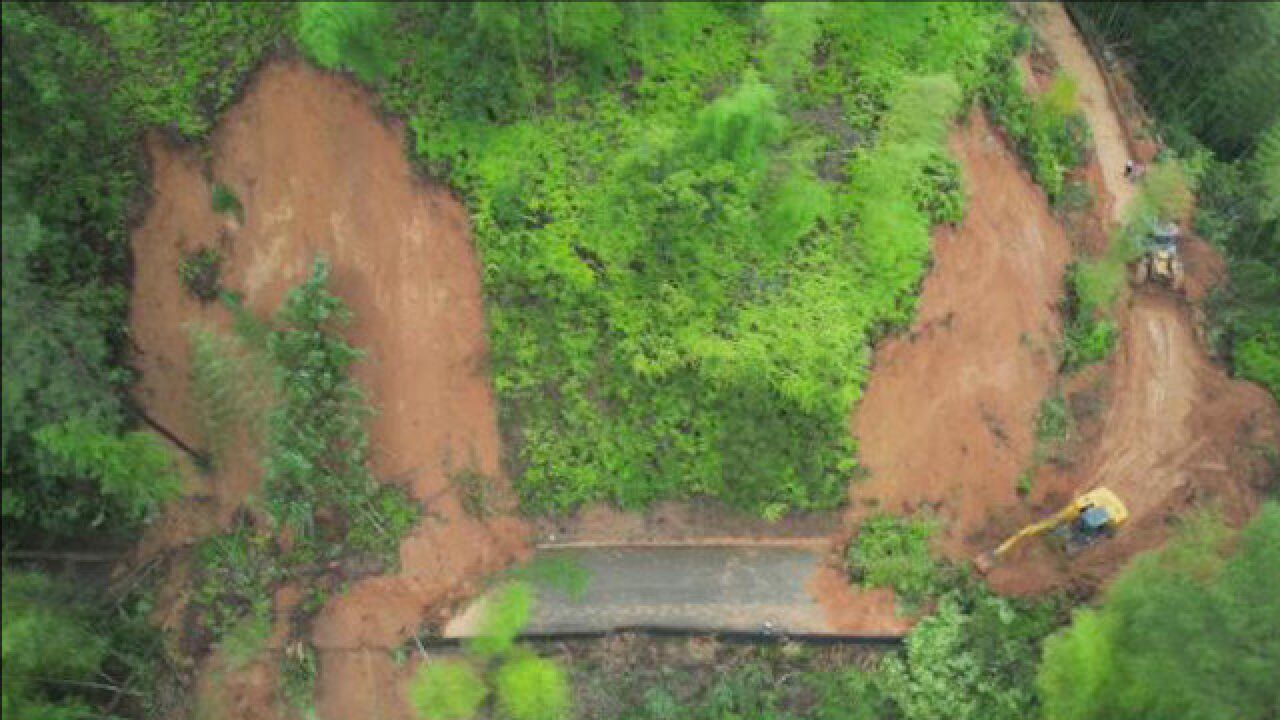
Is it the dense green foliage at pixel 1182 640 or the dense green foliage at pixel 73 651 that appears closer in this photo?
the dense green foliage at pixel 1182 640

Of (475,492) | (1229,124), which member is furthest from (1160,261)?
(475,492)

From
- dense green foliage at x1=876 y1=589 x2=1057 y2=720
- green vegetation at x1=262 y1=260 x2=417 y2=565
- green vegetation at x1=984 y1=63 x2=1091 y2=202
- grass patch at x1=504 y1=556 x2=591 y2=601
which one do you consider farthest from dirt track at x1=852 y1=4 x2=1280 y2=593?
green vegetation at x1=262 y1=260 x2=417 y2=565

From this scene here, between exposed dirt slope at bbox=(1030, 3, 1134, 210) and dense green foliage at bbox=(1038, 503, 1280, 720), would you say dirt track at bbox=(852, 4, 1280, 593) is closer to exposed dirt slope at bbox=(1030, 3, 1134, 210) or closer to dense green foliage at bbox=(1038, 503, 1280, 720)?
dense green foliage at bbox=(1038, 503, 1280, 720)

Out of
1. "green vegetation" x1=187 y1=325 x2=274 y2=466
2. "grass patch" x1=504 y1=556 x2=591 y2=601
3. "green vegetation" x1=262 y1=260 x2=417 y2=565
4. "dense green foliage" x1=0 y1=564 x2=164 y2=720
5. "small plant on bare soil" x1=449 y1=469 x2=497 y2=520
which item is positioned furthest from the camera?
"small plant on bare soil" x1=449 y1=469 x2=497 y2=520

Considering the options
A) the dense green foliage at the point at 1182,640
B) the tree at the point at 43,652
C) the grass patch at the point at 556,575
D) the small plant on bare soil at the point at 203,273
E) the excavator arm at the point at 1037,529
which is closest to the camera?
the dense green foliage at the point at 1182,640

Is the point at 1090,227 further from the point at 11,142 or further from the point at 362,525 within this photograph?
the point at 11,142

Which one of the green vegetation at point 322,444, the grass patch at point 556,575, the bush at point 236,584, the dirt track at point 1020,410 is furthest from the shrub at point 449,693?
the dirt track at point 1020,410

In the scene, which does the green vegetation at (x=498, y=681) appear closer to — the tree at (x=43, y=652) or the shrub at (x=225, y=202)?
the tree at (x=43, y=652)
